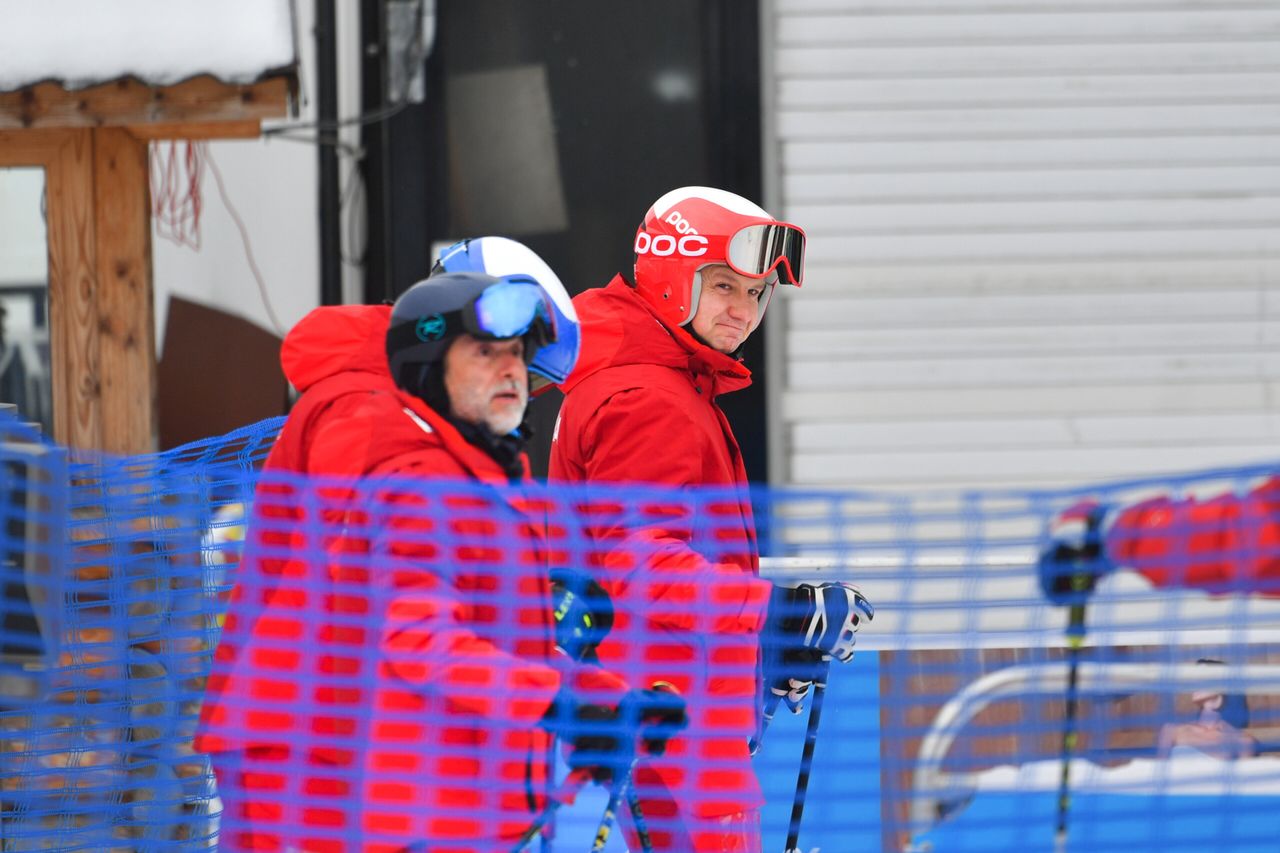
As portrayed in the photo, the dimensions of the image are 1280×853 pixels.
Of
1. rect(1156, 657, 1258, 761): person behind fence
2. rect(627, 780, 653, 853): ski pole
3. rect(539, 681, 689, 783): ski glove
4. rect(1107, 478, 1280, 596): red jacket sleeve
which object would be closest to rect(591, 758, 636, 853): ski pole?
rect(539, 681, 689, 783): ski glove

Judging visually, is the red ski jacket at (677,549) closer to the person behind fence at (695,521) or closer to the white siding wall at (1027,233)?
the person behind fence at (695,521)

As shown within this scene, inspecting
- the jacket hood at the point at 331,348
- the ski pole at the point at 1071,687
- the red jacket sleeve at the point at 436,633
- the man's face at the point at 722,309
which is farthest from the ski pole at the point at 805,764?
the jacket hood at the point at 331,348

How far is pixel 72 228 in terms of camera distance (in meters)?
5.76

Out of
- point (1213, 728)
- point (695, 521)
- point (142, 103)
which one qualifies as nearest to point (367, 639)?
point (695, 521)

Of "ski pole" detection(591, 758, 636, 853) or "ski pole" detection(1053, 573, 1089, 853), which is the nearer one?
"ski pole" detection(591, 758, 636, 853)

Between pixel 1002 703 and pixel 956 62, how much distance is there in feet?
12.8

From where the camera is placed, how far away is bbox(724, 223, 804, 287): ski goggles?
3.83 m

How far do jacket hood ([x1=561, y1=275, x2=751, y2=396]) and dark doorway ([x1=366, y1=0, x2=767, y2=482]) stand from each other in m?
4.23

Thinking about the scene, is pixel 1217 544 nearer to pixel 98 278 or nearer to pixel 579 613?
pixel 579 613

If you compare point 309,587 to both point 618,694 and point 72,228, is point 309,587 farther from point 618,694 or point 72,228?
point 72,228

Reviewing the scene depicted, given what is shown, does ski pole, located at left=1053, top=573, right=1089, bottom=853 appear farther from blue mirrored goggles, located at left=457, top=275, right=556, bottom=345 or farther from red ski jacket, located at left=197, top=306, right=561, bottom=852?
blue mirrored goggles, located at left=457, top=275, right=556, bottom=345

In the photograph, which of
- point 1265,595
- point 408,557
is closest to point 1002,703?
point 1265,595

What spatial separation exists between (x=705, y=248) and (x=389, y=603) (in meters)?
1.36

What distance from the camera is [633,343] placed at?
148 inches
